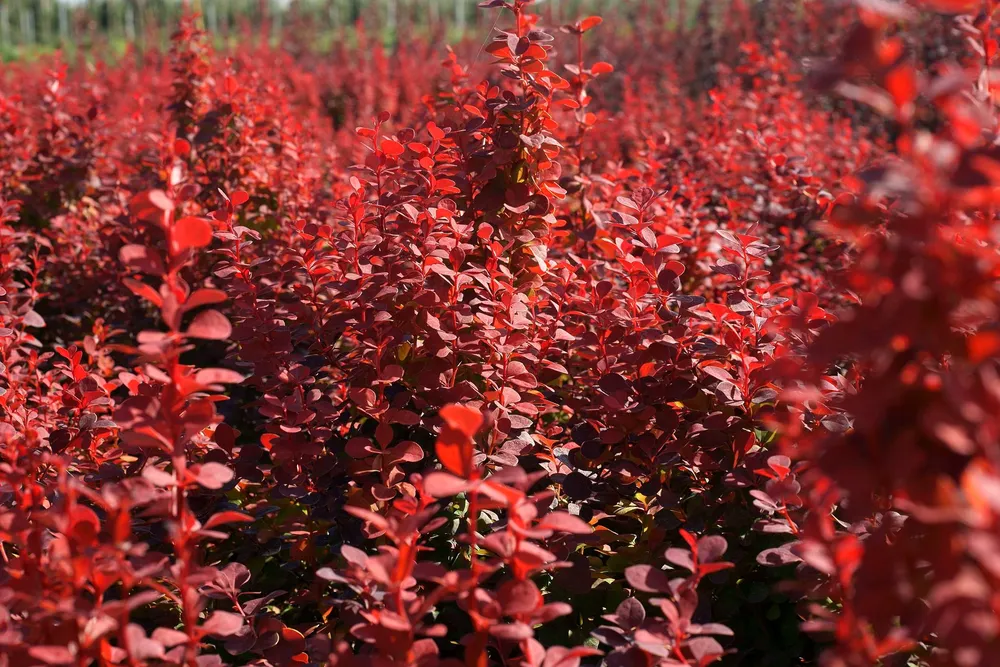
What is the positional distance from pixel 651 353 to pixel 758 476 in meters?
0.38

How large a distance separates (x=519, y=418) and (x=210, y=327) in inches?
34.7

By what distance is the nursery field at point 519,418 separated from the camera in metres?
0.97

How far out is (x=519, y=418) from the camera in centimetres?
200

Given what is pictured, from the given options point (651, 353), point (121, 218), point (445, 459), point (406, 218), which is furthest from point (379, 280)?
point (121, 218)

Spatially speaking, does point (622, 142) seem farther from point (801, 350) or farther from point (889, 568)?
point (889, 568)

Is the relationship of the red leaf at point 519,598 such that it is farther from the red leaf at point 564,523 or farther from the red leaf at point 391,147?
the red leaf at point 391,147

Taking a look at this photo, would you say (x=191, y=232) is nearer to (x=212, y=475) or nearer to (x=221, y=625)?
(x=212, y=475)

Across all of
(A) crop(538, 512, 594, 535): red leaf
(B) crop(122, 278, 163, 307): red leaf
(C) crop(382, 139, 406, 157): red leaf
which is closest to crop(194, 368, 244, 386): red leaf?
(B) crop(122, 278, 163, 307): red leaf

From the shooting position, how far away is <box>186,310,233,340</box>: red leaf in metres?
1.30

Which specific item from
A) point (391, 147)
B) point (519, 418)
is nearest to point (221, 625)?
point (519, 418)

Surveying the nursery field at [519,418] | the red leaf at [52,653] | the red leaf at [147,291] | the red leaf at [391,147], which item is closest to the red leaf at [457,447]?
the nursery field at [519,418]

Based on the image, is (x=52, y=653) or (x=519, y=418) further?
(x=519, y=418)

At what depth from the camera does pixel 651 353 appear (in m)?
Answer: 2.04

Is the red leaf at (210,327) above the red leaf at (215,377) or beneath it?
above
